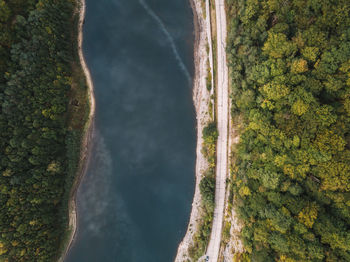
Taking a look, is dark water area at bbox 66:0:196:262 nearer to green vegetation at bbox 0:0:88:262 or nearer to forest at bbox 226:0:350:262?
green vegetation at bbox 0:0:88:262

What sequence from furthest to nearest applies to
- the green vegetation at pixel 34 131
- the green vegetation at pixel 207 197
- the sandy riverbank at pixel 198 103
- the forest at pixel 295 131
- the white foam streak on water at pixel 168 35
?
1. the white foam streak on water at pixel 168 35
2. the sandy riverbank at pixel 198 103
3. the green vegetation at pixel 207 197
4. the green vegetation at pixel 34 131
5. the forest at pixel 295 131

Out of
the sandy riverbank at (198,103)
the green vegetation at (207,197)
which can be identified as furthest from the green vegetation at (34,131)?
the green vegetation at (207,197)

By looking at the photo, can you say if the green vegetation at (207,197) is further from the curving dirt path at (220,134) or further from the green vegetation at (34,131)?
the green vegetation at (34,131)

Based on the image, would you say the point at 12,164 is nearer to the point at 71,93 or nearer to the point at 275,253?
the point at 71,93

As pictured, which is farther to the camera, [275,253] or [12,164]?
[12,164]

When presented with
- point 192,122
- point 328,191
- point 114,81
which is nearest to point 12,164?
point 114,81

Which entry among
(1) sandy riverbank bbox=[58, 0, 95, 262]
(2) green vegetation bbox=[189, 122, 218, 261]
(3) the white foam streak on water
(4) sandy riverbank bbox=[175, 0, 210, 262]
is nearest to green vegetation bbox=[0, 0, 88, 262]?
(1) sandy riverbank bbox=[58, 0, 95, 262]
